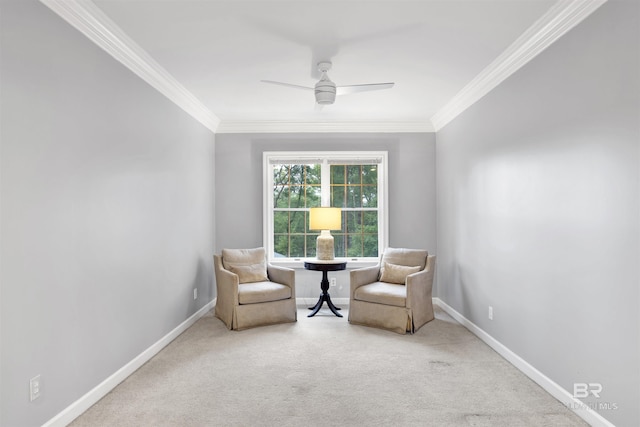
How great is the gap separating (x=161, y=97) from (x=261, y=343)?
8.29 feet

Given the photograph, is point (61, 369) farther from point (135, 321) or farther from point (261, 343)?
point (261, 343)

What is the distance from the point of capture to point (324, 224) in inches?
200

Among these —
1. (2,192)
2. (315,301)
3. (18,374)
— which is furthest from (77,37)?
(315,301)

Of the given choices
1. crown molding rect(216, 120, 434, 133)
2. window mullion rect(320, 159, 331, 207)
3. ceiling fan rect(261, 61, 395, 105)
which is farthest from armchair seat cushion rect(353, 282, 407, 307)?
crown molding rect(216, 120, 434, 133)

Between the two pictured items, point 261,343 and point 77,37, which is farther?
point 261,343

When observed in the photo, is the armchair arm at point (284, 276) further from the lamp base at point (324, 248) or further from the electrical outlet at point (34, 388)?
the electrical outlet at point (34, 388)

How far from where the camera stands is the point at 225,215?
564 cm

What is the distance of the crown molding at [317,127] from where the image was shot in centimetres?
557

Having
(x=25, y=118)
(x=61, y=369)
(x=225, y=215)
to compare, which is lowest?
(x=61, y=369)

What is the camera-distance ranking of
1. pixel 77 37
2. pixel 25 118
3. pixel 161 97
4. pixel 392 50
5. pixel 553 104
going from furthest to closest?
pixel 161 97 → pixel 392 50 → pixel 553 104 → pixel 77 37 → pixel 25 118

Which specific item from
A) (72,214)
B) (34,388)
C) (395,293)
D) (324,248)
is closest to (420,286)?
(395,293)

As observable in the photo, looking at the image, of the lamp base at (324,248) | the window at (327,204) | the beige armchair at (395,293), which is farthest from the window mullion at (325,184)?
the beige armchair at (395,293)

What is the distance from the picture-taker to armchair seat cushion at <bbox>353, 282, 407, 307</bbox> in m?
4.22

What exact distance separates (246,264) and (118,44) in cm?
278
